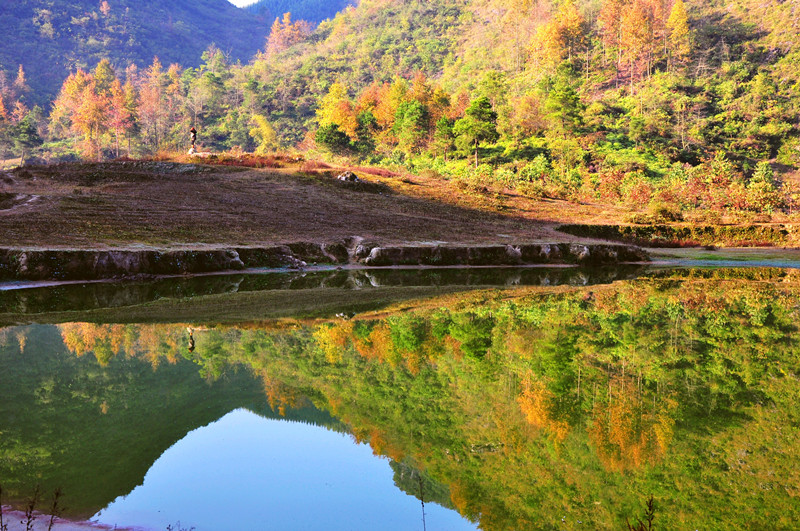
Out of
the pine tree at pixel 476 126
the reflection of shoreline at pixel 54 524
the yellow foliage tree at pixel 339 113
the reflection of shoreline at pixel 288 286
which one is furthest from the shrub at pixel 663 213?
the yellow foliage tree at pixel 339 113

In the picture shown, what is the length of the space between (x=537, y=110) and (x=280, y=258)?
66.7m

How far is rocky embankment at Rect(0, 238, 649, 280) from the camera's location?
615 inches

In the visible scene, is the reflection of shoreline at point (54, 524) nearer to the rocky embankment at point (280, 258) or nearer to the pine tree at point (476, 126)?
the rocky embankment at point (280, 258)

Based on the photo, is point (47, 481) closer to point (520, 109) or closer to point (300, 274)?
point (300, 274)

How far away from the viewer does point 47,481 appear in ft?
13.4

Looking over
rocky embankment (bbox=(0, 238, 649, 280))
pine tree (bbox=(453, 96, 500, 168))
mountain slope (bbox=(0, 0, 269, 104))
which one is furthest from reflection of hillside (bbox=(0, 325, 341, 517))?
mountain slope (bbox=(0, 0, 269, 104))

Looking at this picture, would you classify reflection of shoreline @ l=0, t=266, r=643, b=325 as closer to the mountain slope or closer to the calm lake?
the calm lake

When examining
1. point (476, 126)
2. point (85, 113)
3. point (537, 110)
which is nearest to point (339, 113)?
point (476, 126)

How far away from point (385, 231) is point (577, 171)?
42536 millimetres

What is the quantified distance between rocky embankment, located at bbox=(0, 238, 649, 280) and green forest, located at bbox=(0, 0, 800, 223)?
39.4 ft

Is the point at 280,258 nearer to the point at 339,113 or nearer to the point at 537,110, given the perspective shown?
the point at 537,110

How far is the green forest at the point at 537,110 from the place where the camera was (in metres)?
57.9

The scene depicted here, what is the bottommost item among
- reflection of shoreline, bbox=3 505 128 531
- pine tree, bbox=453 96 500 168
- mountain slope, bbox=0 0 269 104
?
reflection of shoreline, bbox=3 505 128 531

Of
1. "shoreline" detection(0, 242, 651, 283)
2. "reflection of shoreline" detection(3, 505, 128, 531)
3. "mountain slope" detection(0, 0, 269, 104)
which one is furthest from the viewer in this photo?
"mountain slope" detection(0, 0, 269, 104)
